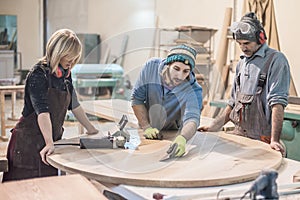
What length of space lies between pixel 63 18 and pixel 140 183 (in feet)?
25.0

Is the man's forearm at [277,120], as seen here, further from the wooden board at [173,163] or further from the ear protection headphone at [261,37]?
the ear protection headphone at [261,37]

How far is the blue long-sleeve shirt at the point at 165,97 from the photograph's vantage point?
214cm

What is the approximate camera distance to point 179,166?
173 centimetres

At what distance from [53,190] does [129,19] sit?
259 inches

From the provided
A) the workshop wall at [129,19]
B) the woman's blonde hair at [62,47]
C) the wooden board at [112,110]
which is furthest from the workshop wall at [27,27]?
the woman's blonde hair at [62,47]

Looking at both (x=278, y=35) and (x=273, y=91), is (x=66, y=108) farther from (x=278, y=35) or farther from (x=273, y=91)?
(x=278, y=35)

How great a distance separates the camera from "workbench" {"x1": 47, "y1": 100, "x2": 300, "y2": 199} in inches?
60.6

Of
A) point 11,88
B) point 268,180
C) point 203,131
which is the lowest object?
point 11,88

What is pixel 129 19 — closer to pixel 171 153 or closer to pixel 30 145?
pixel 30 145

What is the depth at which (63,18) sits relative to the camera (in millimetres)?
8688

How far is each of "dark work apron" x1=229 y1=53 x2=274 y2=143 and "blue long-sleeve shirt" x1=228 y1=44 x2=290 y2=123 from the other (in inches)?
0.9

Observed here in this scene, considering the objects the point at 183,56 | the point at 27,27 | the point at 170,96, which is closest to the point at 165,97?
the point at 170,96

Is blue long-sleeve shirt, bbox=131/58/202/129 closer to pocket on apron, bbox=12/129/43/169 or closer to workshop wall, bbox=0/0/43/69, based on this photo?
pocket on apron, bbox=12/129/43/169

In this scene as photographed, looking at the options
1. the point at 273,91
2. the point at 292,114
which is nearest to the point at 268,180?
the point at 273,91
